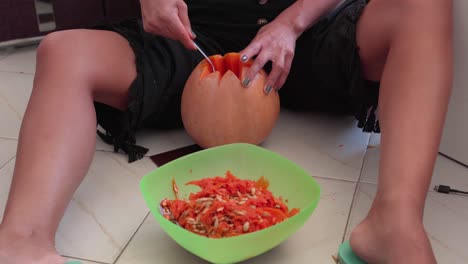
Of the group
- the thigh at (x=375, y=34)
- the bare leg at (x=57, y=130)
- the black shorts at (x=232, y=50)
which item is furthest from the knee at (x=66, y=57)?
the thigh at (x=375, y=34)

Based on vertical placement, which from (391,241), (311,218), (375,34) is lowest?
(311,218)

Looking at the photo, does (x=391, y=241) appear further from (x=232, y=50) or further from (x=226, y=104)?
(x=232, y=50)

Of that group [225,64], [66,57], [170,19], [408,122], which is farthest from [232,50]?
[408,122]

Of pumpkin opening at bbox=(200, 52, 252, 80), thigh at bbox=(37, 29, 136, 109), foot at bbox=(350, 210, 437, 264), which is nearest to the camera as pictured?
foot at bbox=(350, 210, 437, 264)

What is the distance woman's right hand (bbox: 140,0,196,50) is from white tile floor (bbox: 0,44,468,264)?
0.24 m

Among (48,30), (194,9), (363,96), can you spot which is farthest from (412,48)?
(48,30)

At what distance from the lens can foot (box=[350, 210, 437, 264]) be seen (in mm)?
645

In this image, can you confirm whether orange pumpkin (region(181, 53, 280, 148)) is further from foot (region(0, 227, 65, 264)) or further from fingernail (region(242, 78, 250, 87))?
foot (region(0, 227, 65, 264))

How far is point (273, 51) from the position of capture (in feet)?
3.19

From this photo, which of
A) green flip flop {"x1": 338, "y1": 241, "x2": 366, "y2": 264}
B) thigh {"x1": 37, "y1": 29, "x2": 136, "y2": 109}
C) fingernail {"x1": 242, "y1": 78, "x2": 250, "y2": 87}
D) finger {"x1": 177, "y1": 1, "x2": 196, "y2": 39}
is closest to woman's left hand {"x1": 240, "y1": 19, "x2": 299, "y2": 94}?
fingernail {"x1": 242, "y1": 78, "x2": 250, "y2": 87}

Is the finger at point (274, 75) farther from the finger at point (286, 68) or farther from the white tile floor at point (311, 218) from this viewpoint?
the white tile floor at point (311, 218)

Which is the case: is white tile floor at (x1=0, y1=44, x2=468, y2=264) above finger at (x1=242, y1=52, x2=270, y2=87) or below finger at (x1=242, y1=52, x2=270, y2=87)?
below

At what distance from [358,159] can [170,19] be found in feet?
1.40

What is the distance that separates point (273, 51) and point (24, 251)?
516 millimetres
